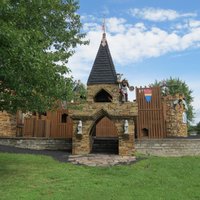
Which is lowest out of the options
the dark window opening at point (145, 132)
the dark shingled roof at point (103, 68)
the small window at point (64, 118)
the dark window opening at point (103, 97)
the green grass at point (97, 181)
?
the green grass at point (97, 181)

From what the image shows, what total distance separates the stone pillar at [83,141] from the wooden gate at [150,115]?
4.64 meters

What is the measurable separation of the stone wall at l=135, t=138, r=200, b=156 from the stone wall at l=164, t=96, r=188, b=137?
6.53 m

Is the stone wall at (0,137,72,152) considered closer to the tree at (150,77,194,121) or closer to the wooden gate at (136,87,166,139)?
the wooden gate at (136,87,166,139)

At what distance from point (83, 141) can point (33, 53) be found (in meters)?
9.65

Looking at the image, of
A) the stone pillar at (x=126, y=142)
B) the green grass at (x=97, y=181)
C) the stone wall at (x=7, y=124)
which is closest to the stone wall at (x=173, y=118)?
the stone pillar at (x=126, y=142)

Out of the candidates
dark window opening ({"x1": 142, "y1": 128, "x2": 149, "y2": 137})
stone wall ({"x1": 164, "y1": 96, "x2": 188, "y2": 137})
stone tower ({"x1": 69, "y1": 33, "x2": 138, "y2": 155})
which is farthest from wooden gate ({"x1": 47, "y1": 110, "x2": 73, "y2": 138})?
stone wall ({"x1": 164, "y1": 96, "x2": 188, "y2": 137})

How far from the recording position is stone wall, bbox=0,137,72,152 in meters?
18.0

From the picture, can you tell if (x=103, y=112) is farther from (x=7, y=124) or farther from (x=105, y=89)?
(x=7, y=124)

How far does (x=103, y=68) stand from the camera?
59.0 ft

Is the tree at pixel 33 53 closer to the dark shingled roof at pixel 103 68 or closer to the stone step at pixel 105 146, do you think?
the dark shingled roof at pixel 103 68

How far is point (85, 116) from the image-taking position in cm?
1644

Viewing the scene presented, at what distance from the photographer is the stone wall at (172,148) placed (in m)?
16.5

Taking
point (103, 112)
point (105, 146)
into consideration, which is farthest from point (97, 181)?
point (105, 146)

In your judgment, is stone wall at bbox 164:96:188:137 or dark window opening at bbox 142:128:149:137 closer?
dark window opening at bbox 142:128:149:137
